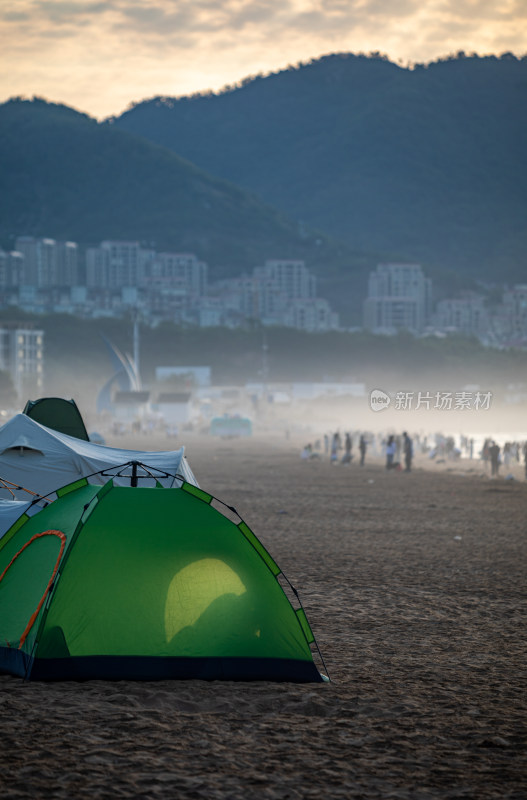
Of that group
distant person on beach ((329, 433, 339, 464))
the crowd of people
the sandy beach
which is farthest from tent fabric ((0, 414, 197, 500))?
distant person on beach ((329, 433, 339, 464))

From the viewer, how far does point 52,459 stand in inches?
501

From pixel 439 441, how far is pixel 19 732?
5280 centimetres

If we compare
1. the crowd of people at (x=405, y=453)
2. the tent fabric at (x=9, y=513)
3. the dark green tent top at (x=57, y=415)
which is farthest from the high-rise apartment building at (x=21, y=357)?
the tent fabric at (x=9, y=513)

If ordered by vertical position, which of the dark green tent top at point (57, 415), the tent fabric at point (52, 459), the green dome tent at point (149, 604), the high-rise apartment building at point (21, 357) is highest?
the high-rise apartment building at point (21, 357)

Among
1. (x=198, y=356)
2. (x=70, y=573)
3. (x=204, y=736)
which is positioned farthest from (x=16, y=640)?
(x=198, y=356)

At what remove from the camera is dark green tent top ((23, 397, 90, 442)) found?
1518cm

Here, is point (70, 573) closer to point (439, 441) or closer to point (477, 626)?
point (477, 626)

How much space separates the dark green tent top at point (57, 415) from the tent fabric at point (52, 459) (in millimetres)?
2125

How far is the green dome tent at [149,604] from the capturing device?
6.67 meters

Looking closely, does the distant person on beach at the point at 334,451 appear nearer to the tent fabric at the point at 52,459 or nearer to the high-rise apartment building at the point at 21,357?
the tent fabric at the point at 52,459

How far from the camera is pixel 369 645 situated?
7.94 meters

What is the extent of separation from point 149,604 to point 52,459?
634cm

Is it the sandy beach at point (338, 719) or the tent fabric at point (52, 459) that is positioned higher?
the tent fabric at point (52, 459)

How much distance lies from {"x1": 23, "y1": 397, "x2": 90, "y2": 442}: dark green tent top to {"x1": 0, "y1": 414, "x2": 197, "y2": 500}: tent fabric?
6.97ft
